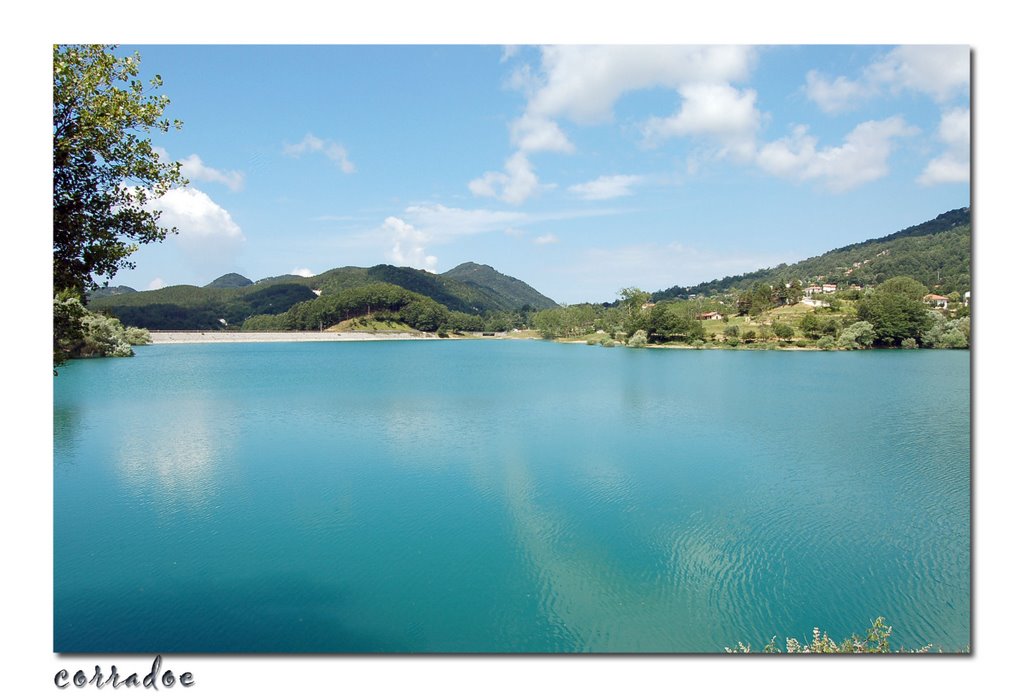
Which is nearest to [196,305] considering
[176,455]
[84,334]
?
[176,455]

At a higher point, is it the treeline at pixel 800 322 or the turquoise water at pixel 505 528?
the treeline at pixel 800 322

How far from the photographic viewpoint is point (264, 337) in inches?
3174

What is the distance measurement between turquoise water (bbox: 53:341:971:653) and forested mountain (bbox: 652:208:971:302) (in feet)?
14.5

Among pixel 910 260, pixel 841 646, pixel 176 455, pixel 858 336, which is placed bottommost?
pixel 841 646

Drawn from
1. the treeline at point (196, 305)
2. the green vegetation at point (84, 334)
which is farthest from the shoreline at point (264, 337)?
the green vegetation at point (84, 334)

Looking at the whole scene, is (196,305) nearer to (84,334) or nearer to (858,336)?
(858,336)

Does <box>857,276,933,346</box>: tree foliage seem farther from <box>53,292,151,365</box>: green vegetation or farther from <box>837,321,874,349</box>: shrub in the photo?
<box>53,292,151,365</box>: green vegetation

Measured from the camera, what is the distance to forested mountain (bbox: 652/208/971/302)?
39.5ft

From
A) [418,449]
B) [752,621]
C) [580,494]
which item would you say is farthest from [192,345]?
[752,621]

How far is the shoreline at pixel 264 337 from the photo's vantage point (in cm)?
6788

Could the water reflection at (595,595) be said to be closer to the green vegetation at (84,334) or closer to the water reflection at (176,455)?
the water reflection at (176,455)

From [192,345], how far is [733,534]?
2891 inches

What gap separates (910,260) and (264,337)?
78115 millimetres
